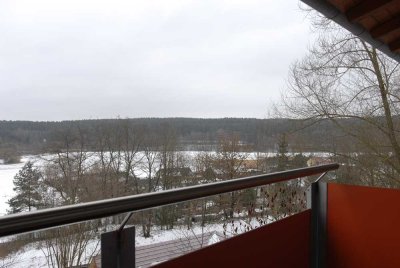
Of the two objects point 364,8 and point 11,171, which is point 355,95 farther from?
point 11,171

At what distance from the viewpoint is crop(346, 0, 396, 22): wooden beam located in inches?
92.1

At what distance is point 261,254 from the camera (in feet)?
5.37

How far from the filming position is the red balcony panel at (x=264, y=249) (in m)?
1.31

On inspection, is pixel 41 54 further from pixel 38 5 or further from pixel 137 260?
pixel 137 260

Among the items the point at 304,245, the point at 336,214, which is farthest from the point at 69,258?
the point at 336,214

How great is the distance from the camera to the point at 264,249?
1.66 m

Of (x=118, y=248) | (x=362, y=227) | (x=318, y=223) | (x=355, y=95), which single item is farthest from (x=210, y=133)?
(x=118, y=248)

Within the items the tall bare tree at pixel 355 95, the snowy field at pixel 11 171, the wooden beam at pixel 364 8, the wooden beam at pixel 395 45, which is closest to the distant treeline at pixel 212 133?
the snowy field at pixel 11 171

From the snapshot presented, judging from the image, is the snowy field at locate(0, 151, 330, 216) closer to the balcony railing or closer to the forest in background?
the forest in background

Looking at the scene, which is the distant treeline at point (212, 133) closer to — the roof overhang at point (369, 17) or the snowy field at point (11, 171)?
the snowy field at point (11, 171)

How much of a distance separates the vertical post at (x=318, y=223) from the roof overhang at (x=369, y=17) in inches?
41.3

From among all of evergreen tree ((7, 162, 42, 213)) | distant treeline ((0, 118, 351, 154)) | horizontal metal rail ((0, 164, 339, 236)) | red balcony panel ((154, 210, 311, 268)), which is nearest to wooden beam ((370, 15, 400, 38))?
red balcony panel ((154, 210, 311, 268))

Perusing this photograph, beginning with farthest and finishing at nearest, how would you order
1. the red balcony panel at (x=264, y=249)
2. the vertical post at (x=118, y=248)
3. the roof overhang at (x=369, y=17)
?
the roof overhang at (x=369, y=17)
the red balcony panel at (x=264, y=249)
the vertical post at (x=118, y=248)

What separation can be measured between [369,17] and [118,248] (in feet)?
7.68
